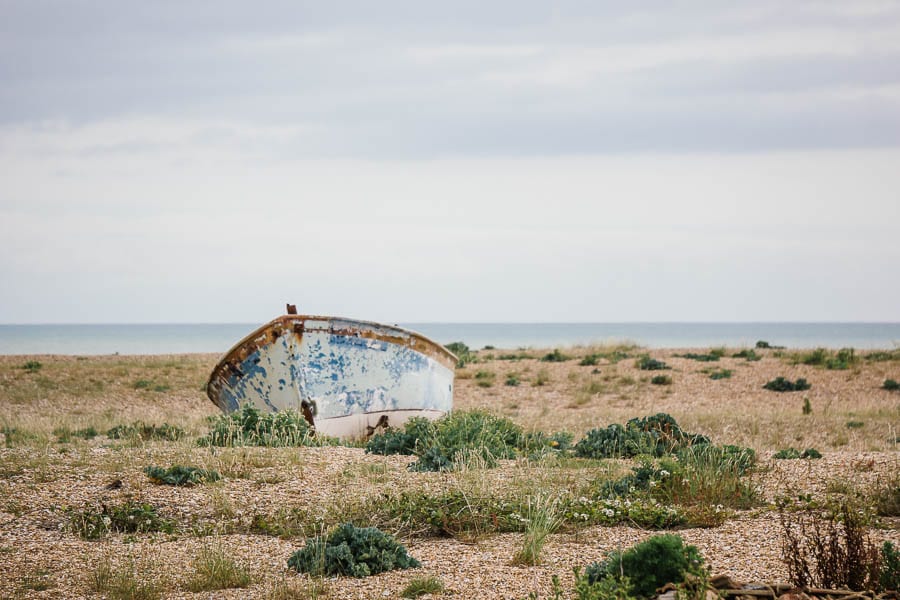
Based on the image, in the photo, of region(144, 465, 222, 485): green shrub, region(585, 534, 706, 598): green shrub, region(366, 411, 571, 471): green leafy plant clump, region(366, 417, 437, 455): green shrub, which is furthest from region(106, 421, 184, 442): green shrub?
region(585, 534, 706, 598): green shrub

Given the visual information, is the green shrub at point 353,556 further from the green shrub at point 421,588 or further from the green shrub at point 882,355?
the green shrub at point 882,355

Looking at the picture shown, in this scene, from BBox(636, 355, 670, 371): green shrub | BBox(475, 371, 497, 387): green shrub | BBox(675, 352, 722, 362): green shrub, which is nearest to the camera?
BBox(475, 371, 497, 387): green shrub

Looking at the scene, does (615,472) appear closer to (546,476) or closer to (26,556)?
(546,476)

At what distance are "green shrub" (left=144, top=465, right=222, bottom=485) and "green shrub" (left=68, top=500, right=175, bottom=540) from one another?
84 centimetres

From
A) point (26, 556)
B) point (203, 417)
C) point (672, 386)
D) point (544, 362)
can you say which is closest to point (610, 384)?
point (672, 386)

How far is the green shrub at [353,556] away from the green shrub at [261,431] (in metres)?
4.55

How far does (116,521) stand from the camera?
302 inches

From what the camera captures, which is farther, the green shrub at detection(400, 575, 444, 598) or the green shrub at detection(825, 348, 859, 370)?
the green shrub at detection(825, 348, 859, 370)

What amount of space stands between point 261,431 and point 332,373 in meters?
1.90

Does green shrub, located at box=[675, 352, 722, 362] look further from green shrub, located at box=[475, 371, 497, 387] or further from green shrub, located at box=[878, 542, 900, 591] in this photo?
green shrub, located at box=[878, 542, 900, 591]

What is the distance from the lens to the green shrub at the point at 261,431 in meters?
11.1

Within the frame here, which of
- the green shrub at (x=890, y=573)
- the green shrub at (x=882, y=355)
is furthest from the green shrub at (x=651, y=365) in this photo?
the green shrub at (x=890, y=573)

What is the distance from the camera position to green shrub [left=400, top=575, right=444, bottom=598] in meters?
5.52

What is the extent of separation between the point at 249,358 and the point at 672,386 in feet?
39.3
